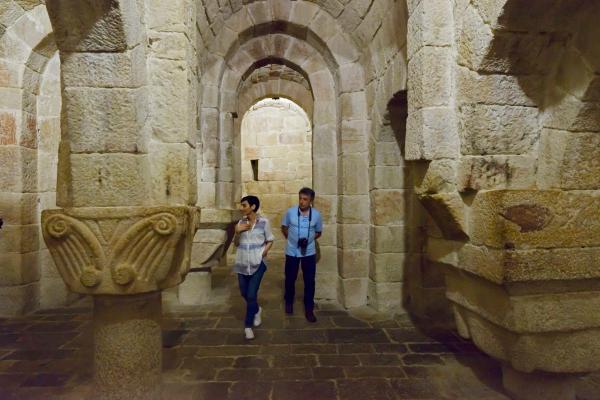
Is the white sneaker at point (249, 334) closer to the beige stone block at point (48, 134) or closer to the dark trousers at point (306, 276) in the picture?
the dark trousers at point (306, 276)

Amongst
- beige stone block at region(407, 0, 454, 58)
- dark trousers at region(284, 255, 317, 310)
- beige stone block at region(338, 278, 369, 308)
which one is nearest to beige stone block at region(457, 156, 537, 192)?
beige stone block at region(407, 0, 454, 58)

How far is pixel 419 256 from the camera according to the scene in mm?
3818

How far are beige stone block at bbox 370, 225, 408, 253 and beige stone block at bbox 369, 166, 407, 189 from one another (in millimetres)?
453

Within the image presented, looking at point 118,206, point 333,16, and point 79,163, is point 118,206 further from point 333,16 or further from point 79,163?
point 333,16

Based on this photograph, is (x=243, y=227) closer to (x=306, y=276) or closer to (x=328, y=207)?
(x=306, y=276)

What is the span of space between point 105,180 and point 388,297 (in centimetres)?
305

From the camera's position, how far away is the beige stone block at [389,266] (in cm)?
388

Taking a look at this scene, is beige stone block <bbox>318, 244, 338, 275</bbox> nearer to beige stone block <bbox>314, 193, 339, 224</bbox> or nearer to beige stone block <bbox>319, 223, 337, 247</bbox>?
beige stone block <bbox>319, 223, 337, 247</bbox>

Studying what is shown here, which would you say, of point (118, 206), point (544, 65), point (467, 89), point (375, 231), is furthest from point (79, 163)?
point (375, 231)

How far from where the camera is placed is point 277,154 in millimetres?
8742

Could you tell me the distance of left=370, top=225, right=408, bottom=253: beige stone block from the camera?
Answer: 388cm

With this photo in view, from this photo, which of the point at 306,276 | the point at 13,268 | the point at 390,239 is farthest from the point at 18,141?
the point at 390,239

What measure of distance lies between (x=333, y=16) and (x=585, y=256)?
355 cm

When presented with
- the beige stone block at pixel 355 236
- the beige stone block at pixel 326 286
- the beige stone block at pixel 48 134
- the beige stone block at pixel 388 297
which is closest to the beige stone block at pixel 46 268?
the beige stone block at pixel 48 134
